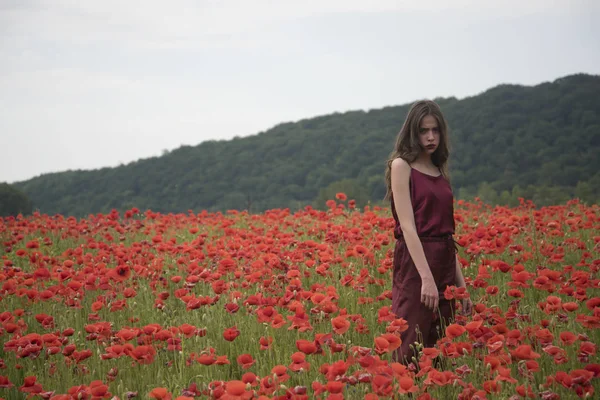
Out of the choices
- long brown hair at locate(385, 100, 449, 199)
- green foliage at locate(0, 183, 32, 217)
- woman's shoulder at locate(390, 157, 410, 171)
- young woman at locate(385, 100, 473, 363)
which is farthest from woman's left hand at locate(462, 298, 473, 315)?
green foliage at locate(0, 183, 32, 217)

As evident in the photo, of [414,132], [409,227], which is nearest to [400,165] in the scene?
[414,132]

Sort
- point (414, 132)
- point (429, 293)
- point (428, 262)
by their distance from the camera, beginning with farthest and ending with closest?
point (414, 132) < point (428, 262) < point (429, 293)

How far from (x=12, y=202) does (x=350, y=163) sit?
90.3 feet

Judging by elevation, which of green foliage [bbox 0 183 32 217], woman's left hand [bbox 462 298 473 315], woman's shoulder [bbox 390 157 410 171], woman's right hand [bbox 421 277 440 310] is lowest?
woman's left hand [bbox 462 298 473 315]

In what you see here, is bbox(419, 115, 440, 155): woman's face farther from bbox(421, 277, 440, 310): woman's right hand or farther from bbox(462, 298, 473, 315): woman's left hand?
bbox(462, 298, 473, 315): woman's left hand

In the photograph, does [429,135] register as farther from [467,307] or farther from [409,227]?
[467,307]

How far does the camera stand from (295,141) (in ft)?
176

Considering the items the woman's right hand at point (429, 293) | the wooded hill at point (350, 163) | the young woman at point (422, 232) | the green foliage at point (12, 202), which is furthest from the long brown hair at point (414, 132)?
the wooded hill at point (350, 163)

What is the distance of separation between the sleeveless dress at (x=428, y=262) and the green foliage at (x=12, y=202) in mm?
24902

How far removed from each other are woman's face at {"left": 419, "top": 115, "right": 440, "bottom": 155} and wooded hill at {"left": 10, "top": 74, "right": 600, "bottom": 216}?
25591 millimetres

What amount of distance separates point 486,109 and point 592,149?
13305 mm

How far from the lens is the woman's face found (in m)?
3.52

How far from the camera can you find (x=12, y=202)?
988 inches

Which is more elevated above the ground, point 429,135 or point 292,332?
point 429,135
